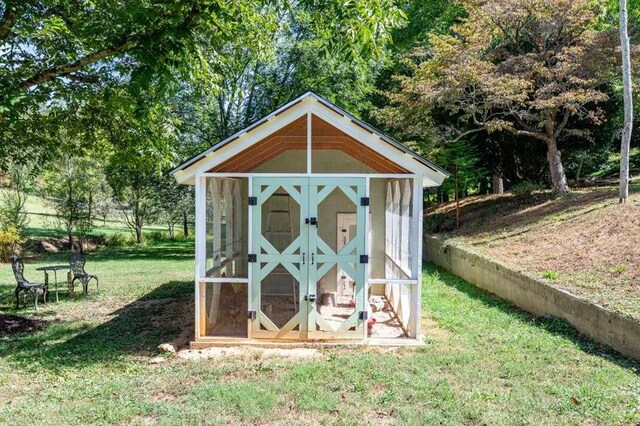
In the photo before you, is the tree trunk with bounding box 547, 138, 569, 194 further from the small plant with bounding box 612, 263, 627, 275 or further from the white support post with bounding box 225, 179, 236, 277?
the white support post with bounding box 225, 179, 236, 277

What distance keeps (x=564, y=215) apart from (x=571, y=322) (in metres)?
6.05

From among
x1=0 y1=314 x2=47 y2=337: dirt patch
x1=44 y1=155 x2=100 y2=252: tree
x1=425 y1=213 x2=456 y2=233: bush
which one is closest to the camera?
x1=0 y1=314 x2=47 y2=337: dirt patch

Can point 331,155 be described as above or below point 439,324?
above

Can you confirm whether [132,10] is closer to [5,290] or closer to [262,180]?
[262,180]

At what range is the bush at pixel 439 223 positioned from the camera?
17.9 meters

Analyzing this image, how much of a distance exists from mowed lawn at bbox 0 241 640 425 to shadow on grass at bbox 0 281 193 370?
28 mm

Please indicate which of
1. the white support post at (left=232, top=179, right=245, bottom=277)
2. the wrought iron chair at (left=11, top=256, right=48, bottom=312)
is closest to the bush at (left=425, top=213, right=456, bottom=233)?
the white support post at (left=232, top=179, right=245, bottom=277)

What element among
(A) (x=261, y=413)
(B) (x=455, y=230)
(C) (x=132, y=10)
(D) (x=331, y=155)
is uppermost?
(C) (x=132, y=10)

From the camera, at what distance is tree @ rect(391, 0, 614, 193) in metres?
13.6

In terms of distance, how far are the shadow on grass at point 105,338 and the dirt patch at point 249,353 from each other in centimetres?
63

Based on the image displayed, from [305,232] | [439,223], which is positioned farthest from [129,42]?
[439,223]

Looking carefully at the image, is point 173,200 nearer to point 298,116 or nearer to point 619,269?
point 298,116

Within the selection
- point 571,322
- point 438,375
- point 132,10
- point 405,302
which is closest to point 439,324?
point 405,302

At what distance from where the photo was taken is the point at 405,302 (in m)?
8.09
